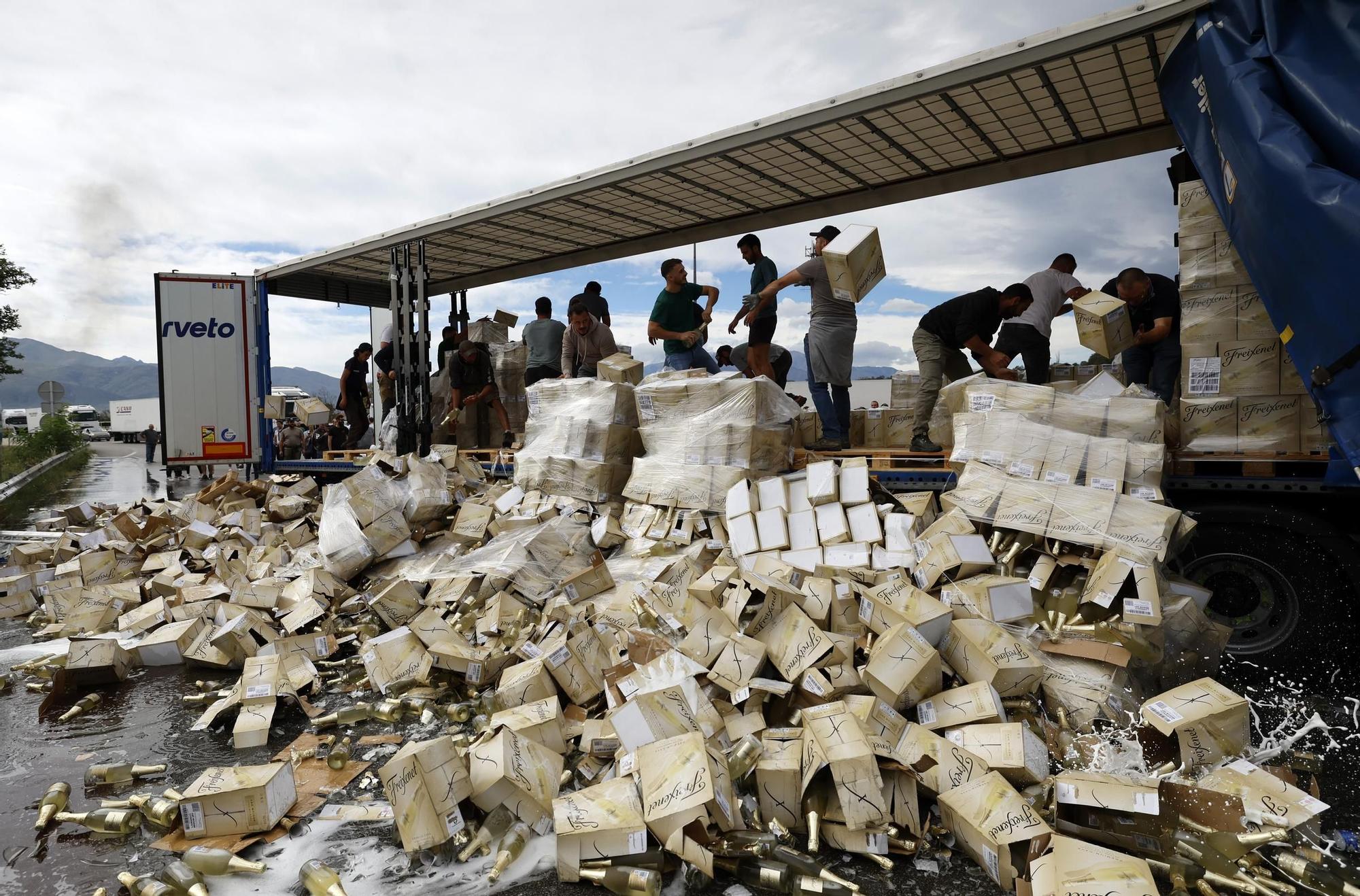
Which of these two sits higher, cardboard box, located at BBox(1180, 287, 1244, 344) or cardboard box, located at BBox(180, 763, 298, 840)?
cardboard box, located at BBox(1180, 287, 1244, 344)

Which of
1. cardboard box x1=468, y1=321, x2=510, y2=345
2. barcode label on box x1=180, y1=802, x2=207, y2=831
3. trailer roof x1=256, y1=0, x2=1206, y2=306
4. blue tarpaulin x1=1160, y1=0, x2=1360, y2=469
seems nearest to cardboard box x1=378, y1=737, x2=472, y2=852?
barcode label on box x1=180, y1=802, x2=207, y2=831

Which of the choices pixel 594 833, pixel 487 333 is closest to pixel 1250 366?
pixel 594 833

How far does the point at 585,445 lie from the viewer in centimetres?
596

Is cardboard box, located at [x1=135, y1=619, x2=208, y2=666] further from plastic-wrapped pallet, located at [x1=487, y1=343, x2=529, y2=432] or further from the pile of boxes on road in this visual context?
plastic-wrapped pallet, located at [x1=487, y1=343, x2=529, y2=432]

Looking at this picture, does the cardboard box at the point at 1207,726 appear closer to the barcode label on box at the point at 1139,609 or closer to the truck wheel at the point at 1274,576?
the barcode label on box at the point at 1139,609

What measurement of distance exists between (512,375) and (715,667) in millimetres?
6325

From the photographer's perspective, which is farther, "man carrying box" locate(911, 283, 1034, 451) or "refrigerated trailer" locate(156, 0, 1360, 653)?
"man carrying box" locate(911, 283, 1034, 451)

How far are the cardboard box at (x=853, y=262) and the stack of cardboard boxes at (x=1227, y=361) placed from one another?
192cm

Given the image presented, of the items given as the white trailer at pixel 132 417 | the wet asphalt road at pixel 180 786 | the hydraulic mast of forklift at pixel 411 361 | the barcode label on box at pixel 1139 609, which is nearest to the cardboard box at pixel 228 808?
the wet asphalt road at pixel 180 786

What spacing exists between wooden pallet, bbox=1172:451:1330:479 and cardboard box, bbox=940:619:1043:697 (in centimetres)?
172

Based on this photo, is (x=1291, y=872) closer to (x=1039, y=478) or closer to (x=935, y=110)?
(x=1039, y=478)

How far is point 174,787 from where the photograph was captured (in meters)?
3.12

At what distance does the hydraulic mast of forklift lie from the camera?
8672mm

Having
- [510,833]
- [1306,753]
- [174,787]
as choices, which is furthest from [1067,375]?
[174,787]
